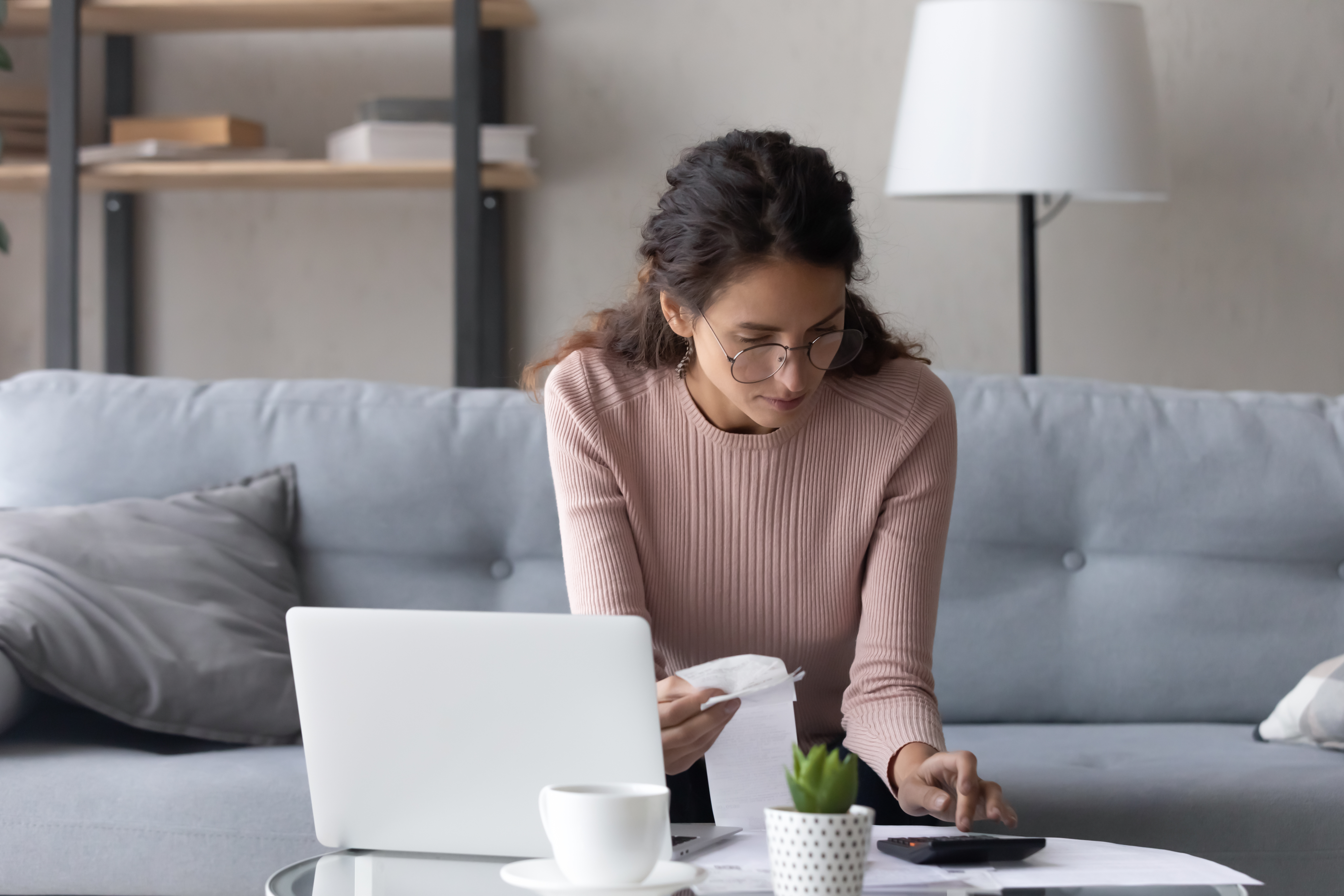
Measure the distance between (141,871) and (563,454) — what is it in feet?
2.00

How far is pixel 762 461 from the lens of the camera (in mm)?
1314

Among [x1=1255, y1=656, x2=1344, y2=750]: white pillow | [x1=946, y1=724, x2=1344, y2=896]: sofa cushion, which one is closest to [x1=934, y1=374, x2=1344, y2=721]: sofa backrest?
[x1=1255, y1=656, x2=1344, y2=750]: white pillow

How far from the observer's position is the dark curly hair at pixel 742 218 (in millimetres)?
1153

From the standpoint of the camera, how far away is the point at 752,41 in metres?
2.49

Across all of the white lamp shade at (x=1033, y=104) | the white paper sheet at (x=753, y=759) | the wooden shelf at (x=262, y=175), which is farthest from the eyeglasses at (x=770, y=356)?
the wooden shelf at (x=262, y=175)

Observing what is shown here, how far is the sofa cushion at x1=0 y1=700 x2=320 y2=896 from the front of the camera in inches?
52.2

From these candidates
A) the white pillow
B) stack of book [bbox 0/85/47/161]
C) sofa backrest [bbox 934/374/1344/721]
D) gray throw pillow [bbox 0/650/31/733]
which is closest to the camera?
gray throw pillow [bbox 0/650/31/733]

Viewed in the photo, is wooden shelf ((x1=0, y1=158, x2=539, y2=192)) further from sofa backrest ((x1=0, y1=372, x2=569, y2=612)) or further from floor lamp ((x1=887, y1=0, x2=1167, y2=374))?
floor lamp ((x1=887, y1=0, x2=1167, y2=374))

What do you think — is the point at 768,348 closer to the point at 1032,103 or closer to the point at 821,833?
the point at 821,833

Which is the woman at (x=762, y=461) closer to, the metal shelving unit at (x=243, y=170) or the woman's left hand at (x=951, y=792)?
the woman's left hand at (x=951, y=792)

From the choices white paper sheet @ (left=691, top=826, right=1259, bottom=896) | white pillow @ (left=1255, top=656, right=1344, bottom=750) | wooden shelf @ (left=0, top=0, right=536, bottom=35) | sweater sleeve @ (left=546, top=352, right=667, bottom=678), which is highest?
wooden shelf @ (left=0, top=0, right=536, bottom=35)

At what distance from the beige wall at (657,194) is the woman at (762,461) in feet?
3.77

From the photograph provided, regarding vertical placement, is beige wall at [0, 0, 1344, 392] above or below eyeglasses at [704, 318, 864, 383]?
above

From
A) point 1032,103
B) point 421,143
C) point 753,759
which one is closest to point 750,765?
point 753,759
